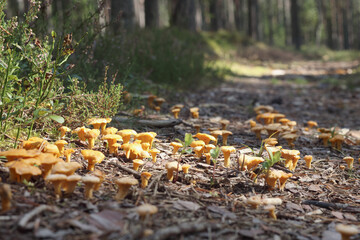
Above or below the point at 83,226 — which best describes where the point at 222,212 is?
below

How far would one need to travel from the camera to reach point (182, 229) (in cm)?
164

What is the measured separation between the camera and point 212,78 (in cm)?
810

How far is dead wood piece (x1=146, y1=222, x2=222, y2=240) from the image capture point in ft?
5.09

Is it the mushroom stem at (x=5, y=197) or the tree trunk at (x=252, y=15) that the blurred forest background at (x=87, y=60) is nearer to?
the mushroom stem at (x=5, y=197)

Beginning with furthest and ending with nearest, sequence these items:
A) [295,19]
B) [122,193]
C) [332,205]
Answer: [295,19] → [332,205] → [122,193]

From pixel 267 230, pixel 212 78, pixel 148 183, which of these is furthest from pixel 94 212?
pixel 212 78

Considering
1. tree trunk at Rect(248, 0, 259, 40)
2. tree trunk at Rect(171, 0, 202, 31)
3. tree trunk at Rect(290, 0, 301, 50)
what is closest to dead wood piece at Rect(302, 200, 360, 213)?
tree trunk at Rect(171, 0, 202, 31)

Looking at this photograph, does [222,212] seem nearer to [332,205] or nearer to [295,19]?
[332,205]

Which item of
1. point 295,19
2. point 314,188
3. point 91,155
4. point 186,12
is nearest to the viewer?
point 91,155

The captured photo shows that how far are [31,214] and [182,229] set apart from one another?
794mm

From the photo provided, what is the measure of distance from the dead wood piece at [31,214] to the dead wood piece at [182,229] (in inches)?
23.6

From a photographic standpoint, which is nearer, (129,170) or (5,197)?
(5,197)

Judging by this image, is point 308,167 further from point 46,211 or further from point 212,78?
point 212,78

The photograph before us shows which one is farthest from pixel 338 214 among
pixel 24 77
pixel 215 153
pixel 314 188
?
pixel 24 77
